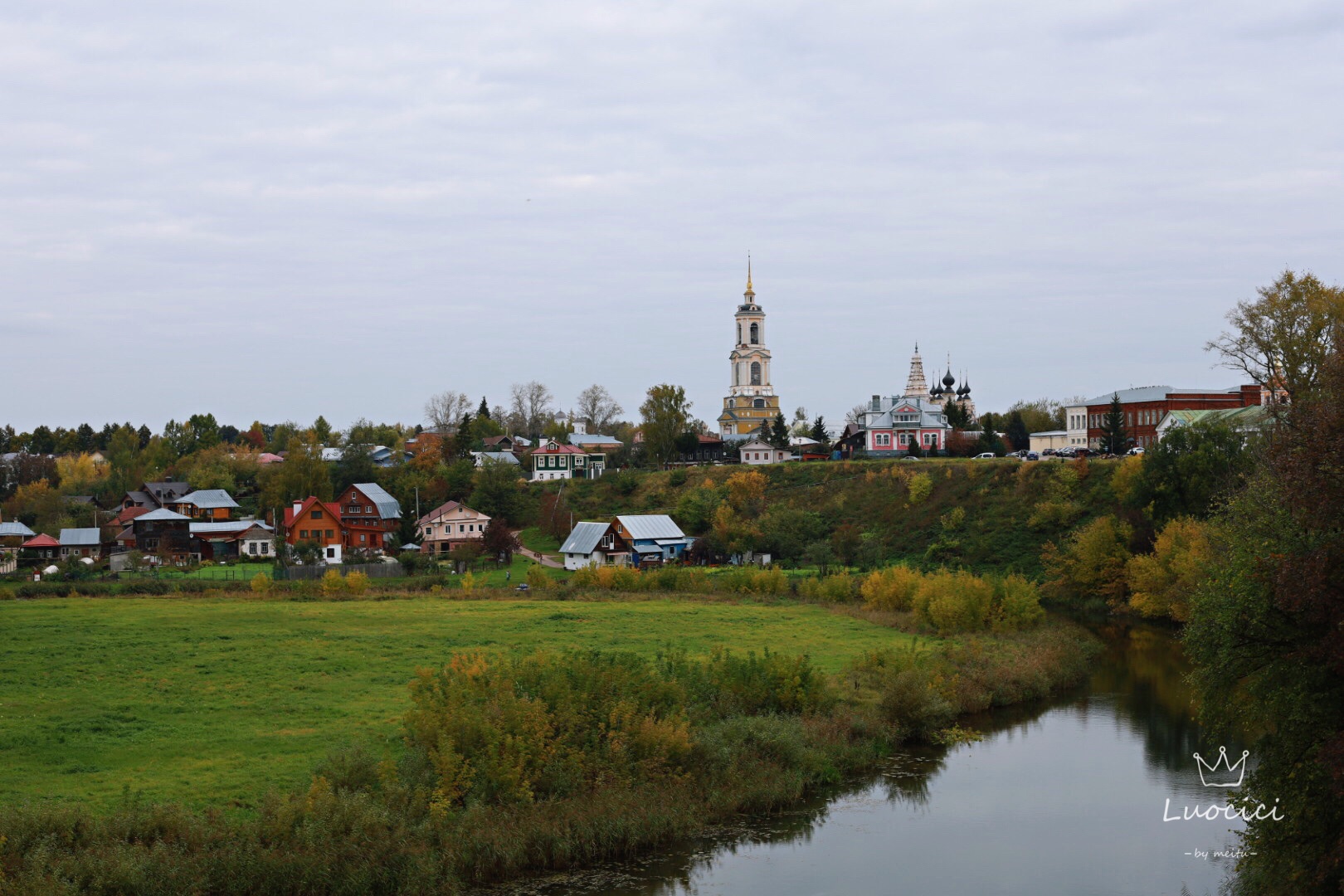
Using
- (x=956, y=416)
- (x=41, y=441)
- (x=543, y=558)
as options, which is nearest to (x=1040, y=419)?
(x=956, y=416)

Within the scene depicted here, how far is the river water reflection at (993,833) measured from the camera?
16.8 m

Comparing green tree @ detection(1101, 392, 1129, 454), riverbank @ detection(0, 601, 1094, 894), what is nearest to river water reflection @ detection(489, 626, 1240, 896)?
riverbank @ detection(0, 601, 1094, 894)

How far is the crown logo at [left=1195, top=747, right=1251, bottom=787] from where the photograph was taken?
21000 mm

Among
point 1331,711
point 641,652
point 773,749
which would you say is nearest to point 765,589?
point 641,652

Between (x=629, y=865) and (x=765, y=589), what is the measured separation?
28278mm

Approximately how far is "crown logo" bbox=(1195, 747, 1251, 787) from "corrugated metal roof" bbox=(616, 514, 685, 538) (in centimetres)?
3731

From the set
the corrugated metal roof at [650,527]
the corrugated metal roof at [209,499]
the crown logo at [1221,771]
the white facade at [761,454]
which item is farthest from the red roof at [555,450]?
the crown logo at [1221,771]

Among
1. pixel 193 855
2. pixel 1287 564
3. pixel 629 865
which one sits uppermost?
pixel 1287 564

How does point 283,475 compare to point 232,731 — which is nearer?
point 232,731

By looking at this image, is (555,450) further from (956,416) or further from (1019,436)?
(1019,436)

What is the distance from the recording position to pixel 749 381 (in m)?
112

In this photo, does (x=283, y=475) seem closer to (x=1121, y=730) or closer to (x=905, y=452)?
(x=905, y=452)

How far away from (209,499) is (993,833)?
66998 mm

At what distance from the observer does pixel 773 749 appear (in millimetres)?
21078
